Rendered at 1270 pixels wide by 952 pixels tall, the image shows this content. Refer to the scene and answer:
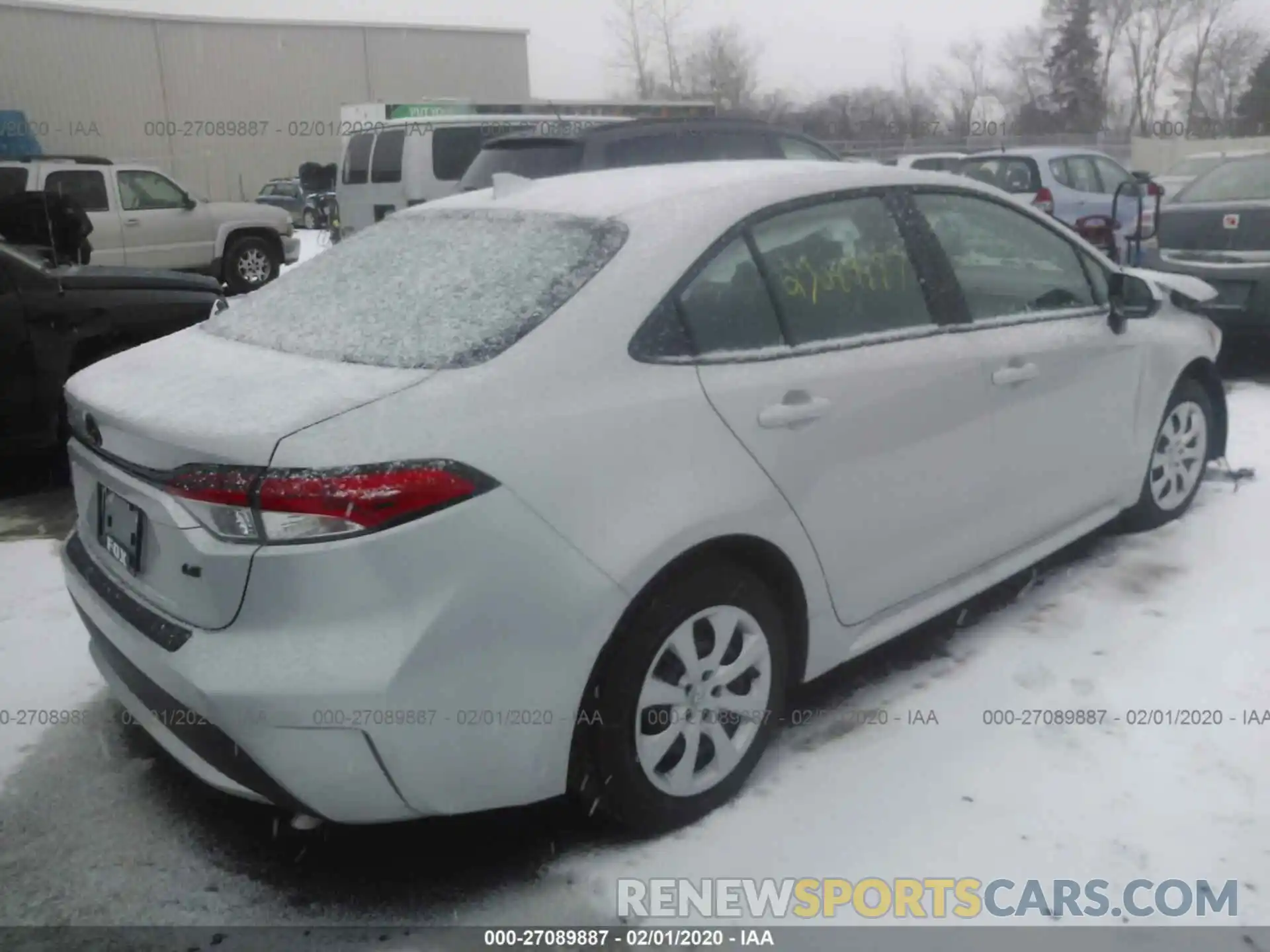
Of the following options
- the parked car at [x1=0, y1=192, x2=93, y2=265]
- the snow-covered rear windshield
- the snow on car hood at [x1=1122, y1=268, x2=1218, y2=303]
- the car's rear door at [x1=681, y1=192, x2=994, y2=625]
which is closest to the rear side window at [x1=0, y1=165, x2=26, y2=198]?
the parked car at [x1=0, y1=192, x2=93, y2=265]

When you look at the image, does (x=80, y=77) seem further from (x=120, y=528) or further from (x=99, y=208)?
(x=120, y=528)

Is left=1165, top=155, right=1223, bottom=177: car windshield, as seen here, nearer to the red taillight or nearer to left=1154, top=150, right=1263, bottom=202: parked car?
left=1154, top=150, right=1263, bottom=202: parked car

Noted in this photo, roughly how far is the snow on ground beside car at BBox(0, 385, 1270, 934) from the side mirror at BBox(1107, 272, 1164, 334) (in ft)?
3.40

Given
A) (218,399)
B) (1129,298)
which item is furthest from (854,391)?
(1129,298)

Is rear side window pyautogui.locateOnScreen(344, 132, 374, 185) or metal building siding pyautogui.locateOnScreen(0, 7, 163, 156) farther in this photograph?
metal building siding pyautogui.locateOnScreen(0, 7, 163, 156)

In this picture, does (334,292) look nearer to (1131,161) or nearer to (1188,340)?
(1188,340)

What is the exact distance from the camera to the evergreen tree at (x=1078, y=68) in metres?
54.4

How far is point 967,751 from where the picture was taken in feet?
10.0

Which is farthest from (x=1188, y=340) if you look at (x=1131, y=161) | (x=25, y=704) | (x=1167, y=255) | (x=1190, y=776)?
(x=1131, y=161)

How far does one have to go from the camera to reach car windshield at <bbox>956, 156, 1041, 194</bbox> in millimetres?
11820

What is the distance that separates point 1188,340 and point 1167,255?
3643 mm

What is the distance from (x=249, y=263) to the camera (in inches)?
583

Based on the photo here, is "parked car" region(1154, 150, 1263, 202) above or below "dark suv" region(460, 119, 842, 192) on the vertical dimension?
below
